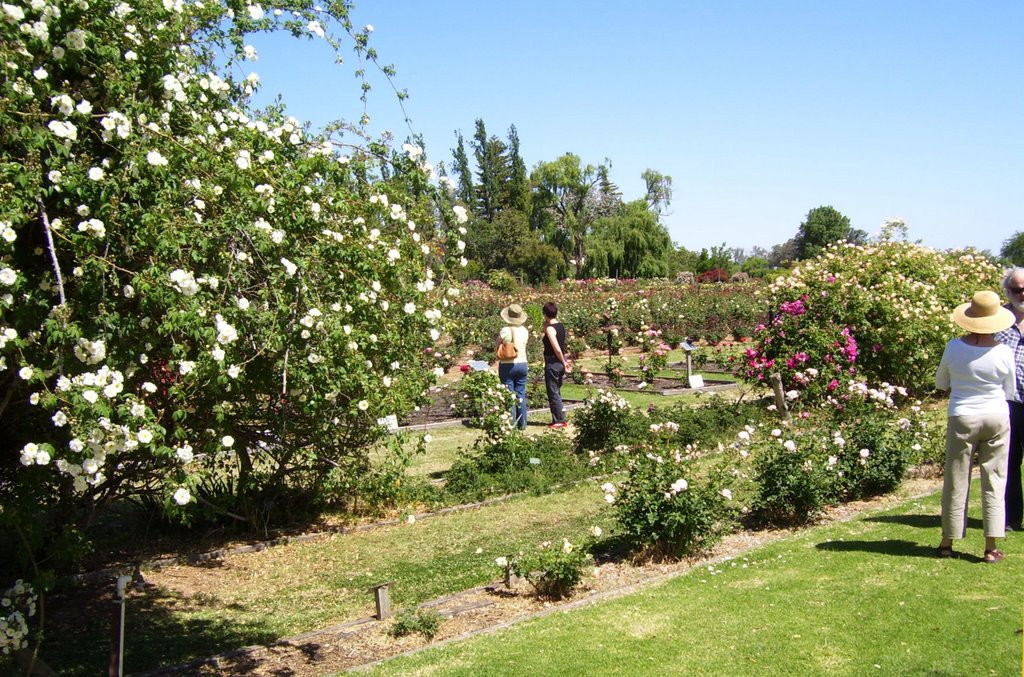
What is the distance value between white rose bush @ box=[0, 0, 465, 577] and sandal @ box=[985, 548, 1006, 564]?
12.8 ft

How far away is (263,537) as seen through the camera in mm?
7504

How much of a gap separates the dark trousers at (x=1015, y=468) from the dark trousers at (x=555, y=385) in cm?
595

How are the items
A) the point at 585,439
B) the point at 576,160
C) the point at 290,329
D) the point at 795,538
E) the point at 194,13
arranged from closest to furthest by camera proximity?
1. the point at 290,329
2. the point at 194,13
3. the point at 795,538
4. the point at 585,439
5. the point at 576,160

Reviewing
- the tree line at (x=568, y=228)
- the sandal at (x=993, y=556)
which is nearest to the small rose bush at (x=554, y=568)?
the sandal at (x=993, y=556)

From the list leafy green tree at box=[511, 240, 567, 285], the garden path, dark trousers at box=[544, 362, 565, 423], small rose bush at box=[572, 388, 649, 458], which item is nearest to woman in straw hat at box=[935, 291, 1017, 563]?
the garden path

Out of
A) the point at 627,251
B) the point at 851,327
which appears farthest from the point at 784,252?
the point at 851,327

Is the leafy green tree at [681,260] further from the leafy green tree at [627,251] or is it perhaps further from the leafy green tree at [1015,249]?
the leafy green tree at [1015,249]

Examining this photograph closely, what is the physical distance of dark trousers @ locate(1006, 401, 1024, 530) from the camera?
6.20 m

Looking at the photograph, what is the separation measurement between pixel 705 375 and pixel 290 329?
1414 centimetres

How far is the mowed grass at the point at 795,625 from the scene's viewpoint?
14.1 feet

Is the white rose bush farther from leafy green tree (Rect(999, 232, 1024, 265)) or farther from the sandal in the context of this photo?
leafy green tree (Rect(999, 232, 1024, 265))

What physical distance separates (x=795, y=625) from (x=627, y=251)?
164 ft

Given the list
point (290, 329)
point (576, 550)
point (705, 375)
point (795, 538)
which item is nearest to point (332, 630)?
point (576, 550)

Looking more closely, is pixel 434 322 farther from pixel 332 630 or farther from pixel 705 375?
pixel 705 375
